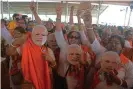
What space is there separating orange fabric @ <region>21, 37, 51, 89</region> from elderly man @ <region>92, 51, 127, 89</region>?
0.54 metres

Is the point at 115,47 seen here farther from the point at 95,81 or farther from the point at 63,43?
the point at 63,43

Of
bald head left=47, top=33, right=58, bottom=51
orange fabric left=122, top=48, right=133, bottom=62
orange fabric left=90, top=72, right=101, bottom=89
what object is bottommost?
orange fabric left=90, top=72, right=101, bottom=89

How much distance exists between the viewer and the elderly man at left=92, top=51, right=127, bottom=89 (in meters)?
2.09

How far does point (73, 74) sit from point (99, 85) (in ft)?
0.98

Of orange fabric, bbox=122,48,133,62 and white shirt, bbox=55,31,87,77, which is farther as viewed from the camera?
orange fabric, bbox=122,48,133,62

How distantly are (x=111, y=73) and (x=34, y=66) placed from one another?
75cm

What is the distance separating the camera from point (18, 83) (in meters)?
2.56

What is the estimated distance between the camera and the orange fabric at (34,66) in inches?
88.4

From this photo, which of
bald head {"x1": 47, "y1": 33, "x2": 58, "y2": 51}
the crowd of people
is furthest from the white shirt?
bald head {"x1": 47, "y1": 33, "x2": 58, "y2": 51}

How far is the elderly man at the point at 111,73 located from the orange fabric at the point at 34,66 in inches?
21.4

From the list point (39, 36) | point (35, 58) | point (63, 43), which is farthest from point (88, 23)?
point (35, 58)

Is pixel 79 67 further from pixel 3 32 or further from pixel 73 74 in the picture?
pixel 3 32

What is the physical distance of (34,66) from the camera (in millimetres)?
2293

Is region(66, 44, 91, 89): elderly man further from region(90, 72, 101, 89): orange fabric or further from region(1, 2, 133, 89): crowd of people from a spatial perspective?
region(90, 72, 101, 89): orange fabric
